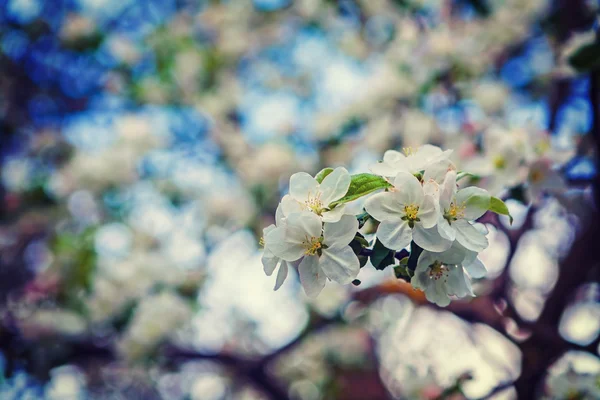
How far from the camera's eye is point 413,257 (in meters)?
0.58

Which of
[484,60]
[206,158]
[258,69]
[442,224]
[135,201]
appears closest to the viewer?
[442,224]

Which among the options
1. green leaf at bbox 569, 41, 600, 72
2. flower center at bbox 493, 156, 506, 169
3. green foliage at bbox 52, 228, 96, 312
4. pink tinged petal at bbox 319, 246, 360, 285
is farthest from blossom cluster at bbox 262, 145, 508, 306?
Answer: green foliage at bbox 52, 228, 96, 312

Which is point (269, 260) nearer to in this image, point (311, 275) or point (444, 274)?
point (311, 275)

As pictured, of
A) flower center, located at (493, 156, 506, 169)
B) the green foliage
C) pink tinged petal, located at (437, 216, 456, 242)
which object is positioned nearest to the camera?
pink tinged petal, located at (437, 216, 456, 242)

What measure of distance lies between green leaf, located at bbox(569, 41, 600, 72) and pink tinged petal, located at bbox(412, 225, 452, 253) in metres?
0.96

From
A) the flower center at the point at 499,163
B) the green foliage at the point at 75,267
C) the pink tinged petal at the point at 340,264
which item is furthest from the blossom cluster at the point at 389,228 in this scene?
the green foliage at the point at 75,267

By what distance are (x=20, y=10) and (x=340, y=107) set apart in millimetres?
1957

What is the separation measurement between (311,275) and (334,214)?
3.0 inches

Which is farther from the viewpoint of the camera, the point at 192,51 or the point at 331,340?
the point at 192,51

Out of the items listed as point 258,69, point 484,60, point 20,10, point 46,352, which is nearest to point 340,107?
point 484,60

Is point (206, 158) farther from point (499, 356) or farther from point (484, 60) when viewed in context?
point (499, 356)

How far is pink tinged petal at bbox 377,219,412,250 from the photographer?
547 millimetres

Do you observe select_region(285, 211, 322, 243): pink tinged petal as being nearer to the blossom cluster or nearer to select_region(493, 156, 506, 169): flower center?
the blossom cluster

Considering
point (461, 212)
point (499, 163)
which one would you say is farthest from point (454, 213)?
point (499, 163)
